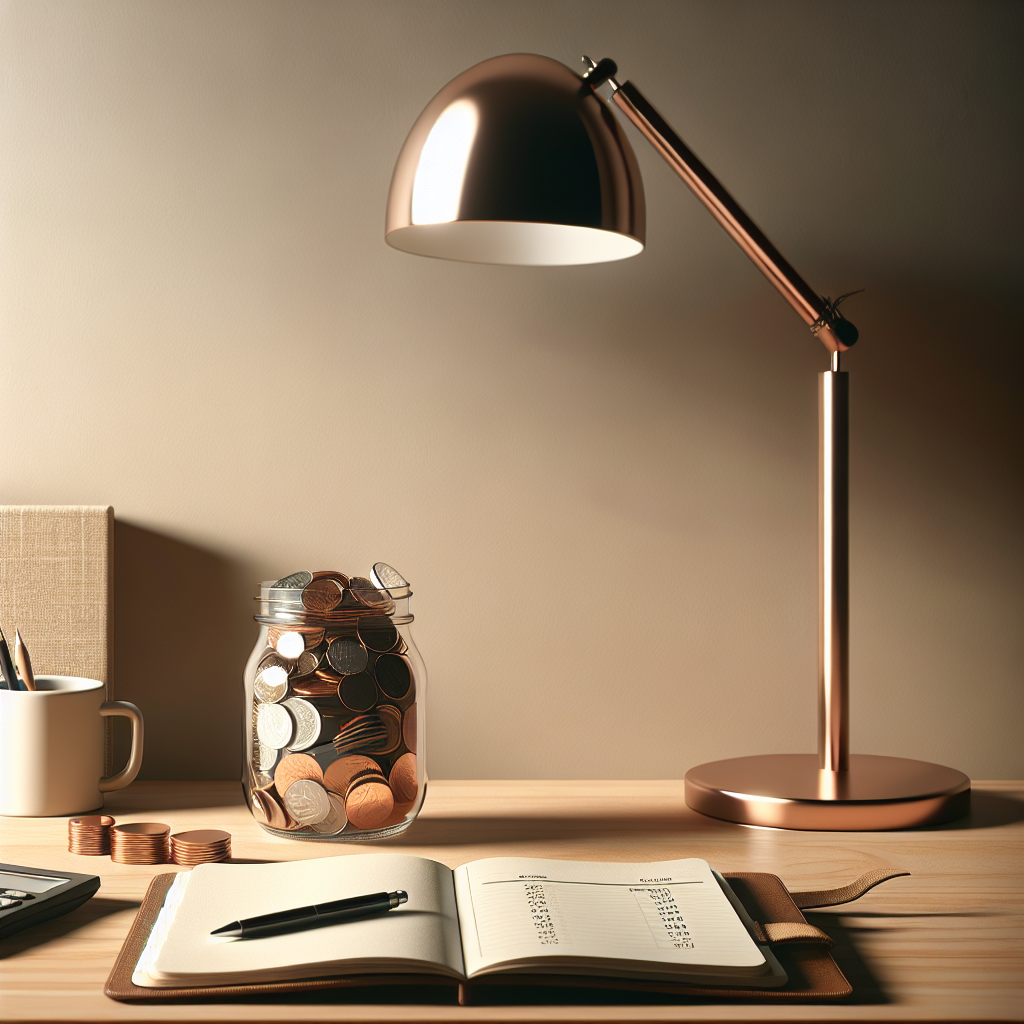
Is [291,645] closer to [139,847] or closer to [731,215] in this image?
[139,847]

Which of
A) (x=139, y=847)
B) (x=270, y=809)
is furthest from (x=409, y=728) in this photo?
(x=139, y=847)

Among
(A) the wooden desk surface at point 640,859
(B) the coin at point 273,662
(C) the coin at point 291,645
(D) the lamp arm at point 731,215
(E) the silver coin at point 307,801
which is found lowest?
(A) the wooden desk surface at point 640,859

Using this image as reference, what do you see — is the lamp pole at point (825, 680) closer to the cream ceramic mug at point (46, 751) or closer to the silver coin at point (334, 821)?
the silver coin at point (334, 821)

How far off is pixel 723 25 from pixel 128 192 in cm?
65

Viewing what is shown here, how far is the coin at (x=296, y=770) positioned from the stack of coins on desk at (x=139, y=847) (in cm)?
10

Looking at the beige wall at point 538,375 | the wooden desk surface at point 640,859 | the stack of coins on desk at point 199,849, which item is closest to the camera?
the wooden desk surface at point 640,859

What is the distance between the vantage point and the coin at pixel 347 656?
2.96 feet

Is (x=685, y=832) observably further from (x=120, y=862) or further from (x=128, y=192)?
(x=128, y=192)

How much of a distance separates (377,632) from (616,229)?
0.39m

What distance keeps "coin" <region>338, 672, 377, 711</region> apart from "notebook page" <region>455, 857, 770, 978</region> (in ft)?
0.56

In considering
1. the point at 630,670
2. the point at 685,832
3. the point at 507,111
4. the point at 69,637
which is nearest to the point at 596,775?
the point at 630,670

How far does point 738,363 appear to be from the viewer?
3.77 feet

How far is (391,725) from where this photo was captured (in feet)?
2.97

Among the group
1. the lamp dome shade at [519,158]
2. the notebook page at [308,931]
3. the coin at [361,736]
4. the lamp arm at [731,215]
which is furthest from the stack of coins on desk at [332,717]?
the lamp arm at [731,215]
